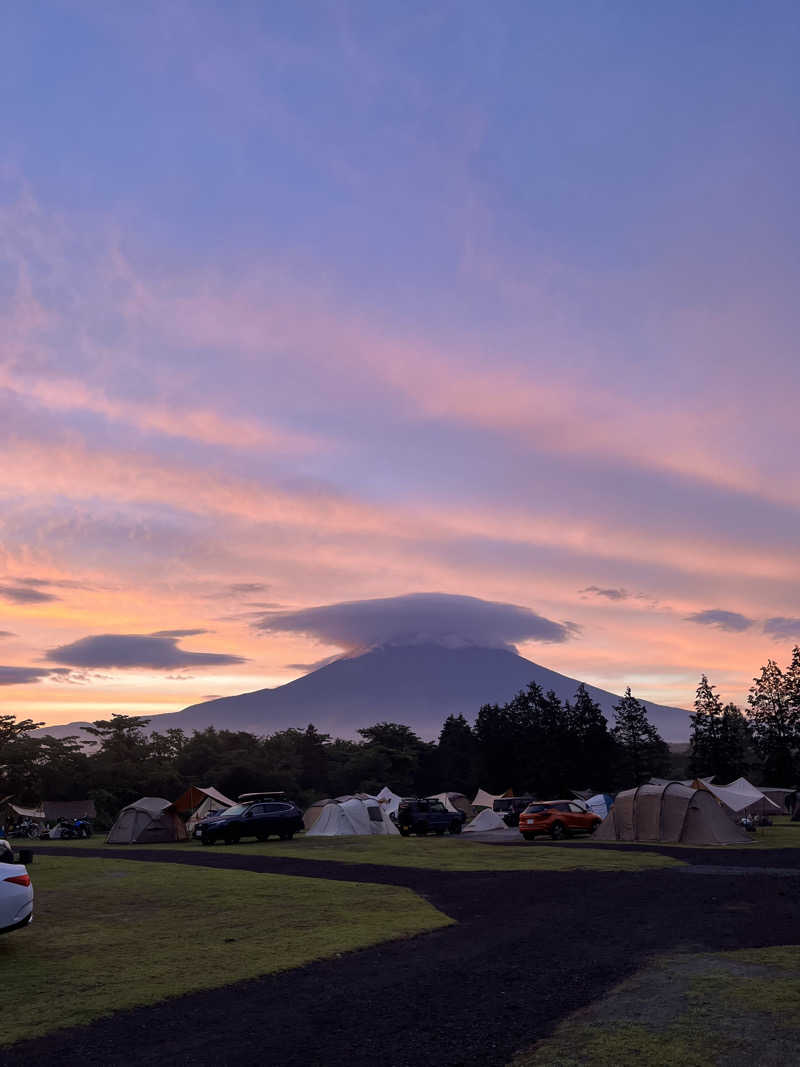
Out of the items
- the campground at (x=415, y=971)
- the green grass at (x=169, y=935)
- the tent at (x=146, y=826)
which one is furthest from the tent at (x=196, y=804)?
the campground at (x=415, y=971)

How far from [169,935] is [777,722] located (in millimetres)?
89405

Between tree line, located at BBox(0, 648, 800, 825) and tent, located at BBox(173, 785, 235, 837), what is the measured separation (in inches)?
1027

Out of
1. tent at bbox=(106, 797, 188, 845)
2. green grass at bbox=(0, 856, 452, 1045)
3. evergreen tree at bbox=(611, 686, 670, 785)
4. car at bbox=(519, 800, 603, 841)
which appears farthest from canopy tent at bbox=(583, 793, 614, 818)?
evergreen tree at bbox=(611, 686, 670, 785)

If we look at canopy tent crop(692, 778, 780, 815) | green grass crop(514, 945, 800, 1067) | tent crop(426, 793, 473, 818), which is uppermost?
green grass crop(514, 945, 800, 1067)

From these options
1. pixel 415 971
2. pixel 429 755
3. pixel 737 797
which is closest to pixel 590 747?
pixel 429 755

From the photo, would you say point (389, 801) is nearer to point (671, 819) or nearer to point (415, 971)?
point (671, 819)

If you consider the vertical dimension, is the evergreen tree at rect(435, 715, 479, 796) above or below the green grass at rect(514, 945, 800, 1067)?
below

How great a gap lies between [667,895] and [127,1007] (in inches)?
405

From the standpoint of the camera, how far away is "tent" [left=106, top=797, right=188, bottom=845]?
40.5 meters

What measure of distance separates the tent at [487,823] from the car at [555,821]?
30.6 feet

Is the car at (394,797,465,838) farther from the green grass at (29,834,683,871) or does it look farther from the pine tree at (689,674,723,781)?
the pine tree at (689,674,723,781)

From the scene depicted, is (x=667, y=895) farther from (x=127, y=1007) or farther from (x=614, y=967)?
(x=127, y=1007)

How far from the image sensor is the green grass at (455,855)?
22.1 metres

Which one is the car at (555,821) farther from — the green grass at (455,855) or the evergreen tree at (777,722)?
the evergreen tree at (777,722)
